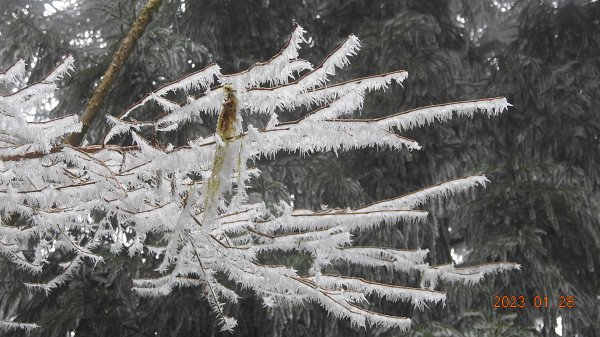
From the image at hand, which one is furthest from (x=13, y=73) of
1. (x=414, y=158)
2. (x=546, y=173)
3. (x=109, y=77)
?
(x=546, y=173)

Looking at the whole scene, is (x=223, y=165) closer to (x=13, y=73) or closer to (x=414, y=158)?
(x=13, y=73)

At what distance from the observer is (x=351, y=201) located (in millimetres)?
4348

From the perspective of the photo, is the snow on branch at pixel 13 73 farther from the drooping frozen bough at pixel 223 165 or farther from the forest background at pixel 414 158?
the forest background at pixel 414 158

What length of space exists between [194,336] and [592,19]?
410 centimetres

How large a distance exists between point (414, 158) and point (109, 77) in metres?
2.70

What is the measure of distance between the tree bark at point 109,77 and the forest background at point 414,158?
1.25m

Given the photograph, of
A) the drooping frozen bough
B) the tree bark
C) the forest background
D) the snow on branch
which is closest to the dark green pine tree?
the forest background

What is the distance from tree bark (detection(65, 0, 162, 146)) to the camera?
2748 millimetres

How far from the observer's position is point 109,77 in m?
2.78

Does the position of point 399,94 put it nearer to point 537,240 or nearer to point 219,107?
point 537,240

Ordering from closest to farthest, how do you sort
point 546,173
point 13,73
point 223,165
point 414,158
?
point 223,165
point 13,73
point 546,173
point 414,158

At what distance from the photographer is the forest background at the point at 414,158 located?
404cm

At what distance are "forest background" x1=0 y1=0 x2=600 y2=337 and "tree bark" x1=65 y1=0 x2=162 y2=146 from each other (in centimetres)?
125

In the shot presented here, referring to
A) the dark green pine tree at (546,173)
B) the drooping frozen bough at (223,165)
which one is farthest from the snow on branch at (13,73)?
the dark green pine tree at (546,173)
